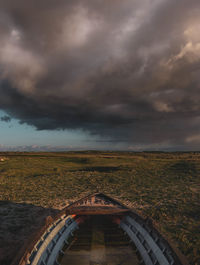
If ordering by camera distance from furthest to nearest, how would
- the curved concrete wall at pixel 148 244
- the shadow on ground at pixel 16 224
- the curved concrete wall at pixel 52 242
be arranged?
the shadow on ground at pixel 16 224, the curved concrete wall at pixel 52 242, the curved concrete wall at pixel 148 244

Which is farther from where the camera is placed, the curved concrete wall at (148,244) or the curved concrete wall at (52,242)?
the curved concrete wall at (52,242)

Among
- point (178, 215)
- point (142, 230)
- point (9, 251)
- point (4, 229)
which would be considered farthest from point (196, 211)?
point (4, 229)

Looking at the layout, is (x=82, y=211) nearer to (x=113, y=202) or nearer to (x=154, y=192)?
(x=113, y=202)

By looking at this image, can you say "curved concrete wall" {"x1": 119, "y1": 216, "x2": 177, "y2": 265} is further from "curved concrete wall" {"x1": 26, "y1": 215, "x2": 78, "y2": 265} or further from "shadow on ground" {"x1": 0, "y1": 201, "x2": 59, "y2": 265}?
"shadow on ground" {"x1": 0, "y1": 201, "x2": 59, "y2": 265}

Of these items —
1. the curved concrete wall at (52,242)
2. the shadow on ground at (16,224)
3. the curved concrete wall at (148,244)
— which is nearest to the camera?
the curved concrete wall at (148,244)

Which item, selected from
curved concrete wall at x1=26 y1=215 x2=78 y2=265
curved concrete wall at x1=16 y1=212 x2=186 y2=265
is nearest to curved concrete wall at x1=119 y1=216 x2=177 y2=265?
curved concrete wall at x1=16 y1=212 x2=186 y2=265

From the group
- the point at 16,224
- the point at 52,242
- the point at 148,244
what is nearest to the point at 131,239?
the point at 148,244

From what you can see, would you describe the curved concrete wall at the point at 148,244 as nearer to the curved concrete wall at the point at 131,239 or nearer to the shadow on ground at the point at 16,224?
the curved concrete wall at the point at 131,239

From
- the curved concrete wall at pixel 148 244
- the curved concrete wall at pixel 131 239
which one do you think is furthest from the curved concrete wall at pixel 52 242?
the curved concrete wall at pixel 148 244
